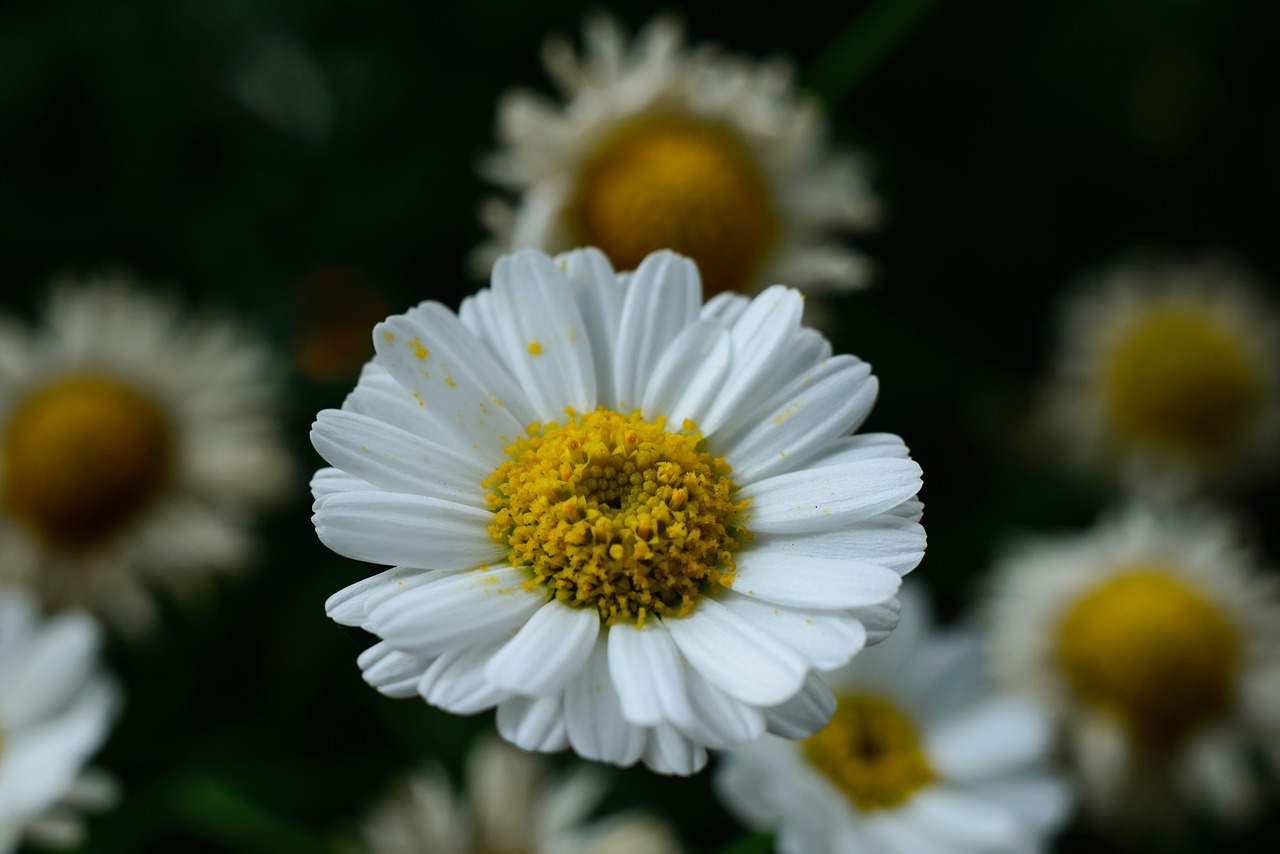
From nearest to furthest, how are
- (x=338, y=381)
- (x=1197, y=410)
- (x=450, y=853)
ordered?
(x=450, y=853)
(x=338, y=381)
(x=1197, y=410)

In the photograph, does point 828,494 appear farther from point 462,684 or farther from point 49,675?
point 49,675

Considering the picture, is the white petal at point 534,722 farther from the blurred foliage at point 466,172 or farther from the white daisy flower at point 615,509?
the blurred foliage at point 466,172

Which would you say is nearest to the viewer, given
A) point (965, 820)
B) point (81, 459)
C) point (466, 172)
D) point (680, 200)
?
point (965, 820)

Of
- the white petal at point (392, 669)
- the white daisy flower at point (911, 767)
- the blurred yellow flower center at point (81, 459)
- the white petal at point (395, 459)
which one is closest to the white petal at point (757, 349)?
the white petal at point (395, 459)

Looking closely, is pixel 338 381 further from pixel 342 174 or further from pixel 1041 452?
pixel 1041 452

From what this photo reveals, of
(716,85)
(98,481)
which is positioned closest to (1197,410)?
(716,85)

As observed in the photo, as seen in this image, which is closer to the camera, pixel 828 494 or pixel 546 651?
pixel 546 651

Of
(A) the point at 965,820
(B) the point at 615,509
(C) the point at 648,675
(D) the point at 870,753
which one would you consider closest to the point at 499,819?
(D) the point at 870,753
